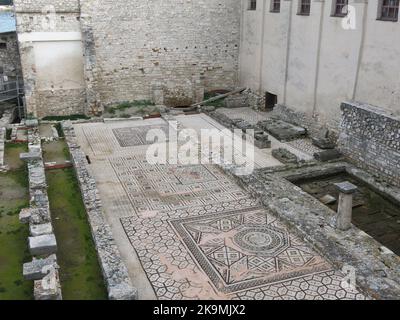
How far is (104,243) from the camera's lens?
804 cm

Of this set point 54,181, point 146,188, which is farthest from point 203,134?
point 54,181

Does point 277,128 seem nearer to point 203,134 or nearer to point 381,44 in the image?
point 203,134

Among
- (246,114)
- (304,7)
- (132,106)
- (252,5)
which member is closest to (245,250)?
(304,7)

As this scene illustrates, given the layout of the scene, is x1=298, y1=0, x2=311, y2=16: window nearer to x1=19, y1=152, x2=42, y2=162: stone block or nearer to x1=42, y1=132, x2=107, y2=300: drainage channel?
x1=42, y1=132, x2=107, y2=300: drainage channel

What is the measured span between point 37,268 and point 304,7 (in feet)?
38.5

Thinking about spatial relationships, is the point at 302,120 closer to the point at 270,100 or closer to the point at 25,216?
the point at 270,100

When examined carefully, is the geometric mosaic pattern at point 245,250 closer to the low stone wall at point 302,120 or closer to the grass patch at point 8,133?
the low stone wall at point 302,120

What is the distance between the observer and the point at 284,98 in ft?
52.0

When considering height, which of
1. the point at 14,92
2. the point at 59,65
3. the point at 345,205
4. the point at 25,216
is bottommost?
the point at 25,216

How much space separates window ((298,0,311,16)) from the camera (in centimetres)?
1427

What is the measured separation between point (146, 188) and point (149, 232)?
2.14 metres

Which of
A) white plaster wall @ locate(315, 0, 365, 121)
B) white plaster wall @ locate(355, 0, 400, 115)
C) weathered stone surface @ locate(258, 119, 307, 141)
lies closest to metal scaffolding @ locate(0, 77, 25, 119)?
weathered stone surface @ locate(258, 119, 307, 141)

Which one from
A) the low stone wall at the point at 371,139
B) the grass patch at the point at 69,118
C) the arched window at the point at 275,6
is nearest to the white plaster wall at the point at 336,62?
the low stone wall at the point at 371,139

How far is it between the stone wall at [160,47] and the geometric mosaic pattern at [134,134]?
2508mm
